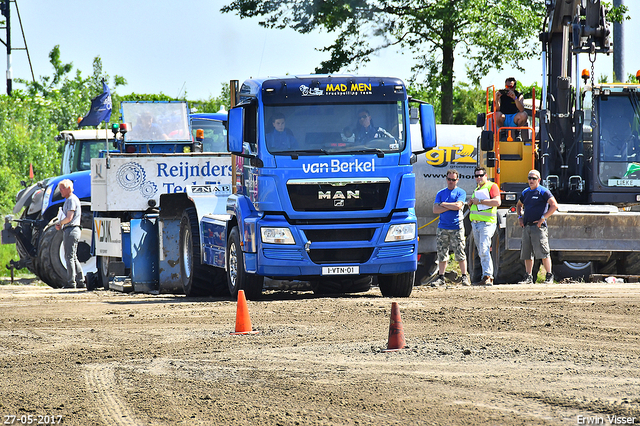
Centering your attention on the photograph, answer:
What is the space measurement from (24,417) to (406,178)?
23.9 feet

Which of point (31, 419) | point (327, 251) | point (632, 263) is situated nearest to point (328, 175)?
point (327, 251)

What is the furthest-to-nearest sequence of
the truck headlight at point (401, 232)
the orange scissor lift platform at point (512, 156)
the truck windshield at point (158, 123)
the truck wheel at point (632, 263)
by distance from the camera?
the truck windshield at point (158, 123) < the orange scissor lift platform at point (512, 156) < the truck wheel at point (632, 263) < the truck headlight at point (401, 232)

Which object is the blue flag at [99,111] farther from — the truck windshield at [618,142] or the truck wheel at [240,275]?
the truck windshield at [618,142]

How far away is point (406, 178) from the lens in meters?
12.6

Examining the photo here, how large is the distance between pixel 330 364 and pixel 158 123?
11.8 m

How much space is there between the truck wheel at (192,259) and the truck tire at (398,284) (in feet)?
9.64

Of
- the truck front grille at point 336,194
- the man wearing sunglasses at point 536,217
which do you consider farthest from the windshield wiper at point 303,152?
→ the man wearing sunglasses at point 536,217

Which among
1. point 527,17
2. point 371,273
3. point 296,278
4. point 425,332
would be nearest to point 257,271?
point 296,278

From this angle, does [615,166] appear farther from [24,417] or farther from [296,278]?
[24,417]

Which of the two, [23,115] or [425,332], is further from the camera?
[23,115]

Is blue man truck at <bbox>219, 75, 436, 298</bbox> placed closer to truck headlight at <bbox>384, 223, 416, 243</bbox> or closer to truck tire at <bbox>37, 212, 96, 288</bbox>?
truck headlight at <bbox>384, 223, 416, 243</bbox>

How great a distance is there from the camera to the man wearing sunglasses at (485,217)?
15898 mm

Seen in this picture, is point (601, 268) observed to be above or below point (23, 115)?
below

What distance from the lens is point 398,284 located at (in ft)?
44.1
